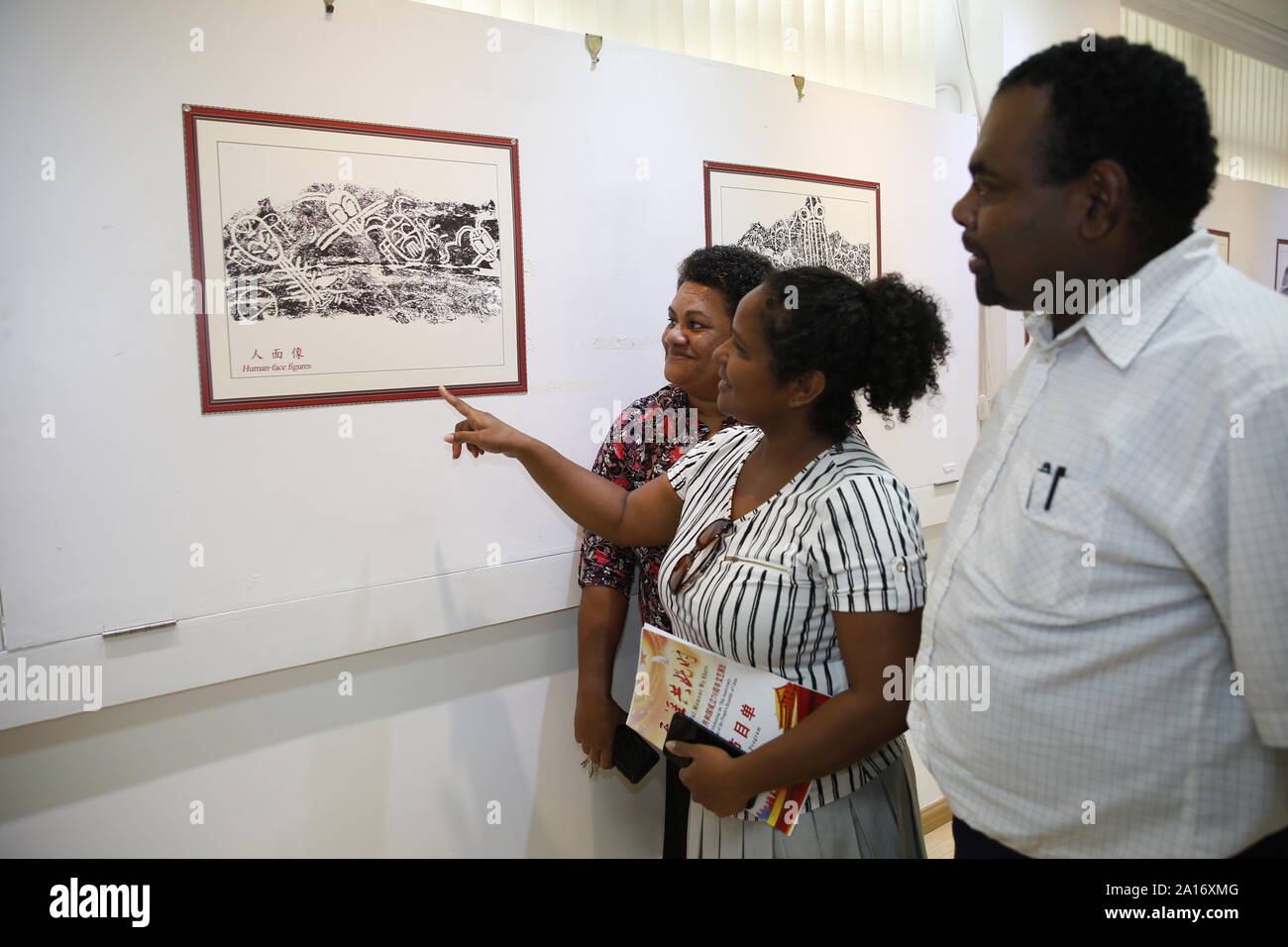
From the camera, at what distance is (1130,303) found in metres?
0.98

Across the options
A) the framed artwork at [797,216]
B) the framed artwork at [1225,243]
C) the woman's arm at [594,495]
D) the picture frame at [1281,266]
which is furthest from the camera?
the picture frame at [1281,266]

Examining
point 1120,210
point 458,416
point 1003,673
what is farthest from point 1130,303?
point 458,416

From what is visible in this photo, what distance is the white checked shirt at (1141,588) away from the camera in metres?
0.85

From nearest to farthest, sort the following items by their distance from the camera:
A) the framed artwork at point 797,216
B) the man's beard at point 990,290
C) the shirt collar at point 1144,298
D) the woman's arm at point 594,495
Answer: the shirt collar at point 1144,298, the man's beard at point 990,290, the woman's arm at point 594,495, the framed artwork at point 797,216

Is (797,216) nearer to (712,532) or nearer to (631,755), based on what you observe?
(712,532)

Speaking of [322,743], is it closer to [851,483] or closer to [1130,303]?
[851,483]

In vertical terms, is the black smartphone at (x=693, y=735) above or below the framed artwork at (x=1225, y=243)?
below

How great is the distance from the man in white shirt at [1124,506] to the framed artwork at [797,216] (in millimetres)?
1318

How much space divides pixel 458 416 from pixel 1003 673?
128 cm

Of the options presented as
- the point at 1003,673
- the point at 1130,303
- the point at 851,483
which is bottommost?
the point at 1003,673

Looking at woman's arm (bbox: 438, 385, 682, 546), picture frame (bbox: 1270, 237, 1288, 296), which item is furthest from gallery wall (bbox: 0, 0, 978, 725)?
picture frame (bbox: 1270, 237, 1288, 296)

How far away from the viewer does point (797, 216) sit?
250cm
